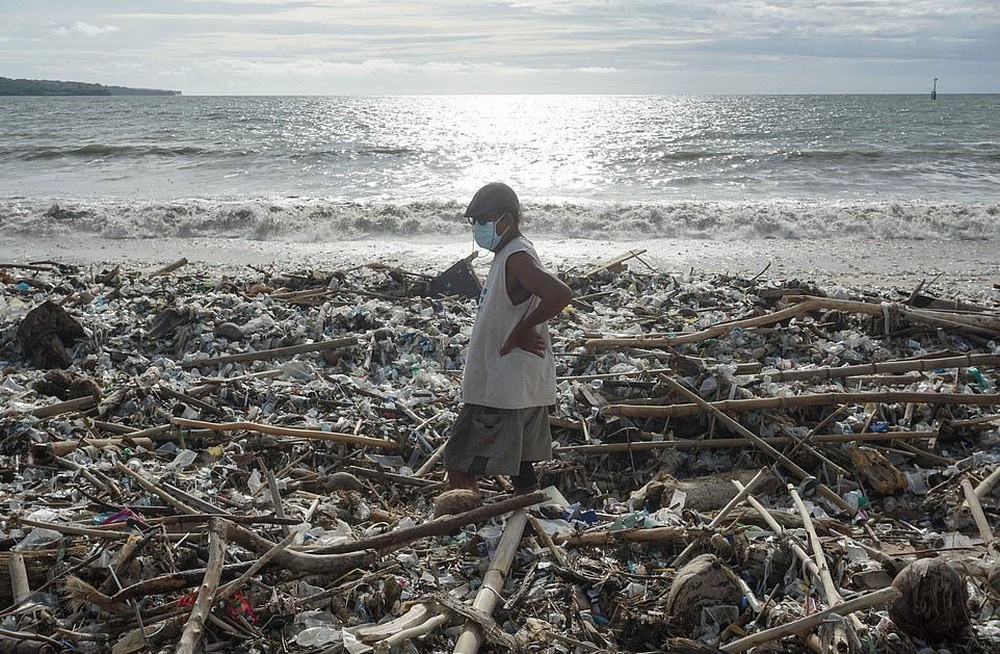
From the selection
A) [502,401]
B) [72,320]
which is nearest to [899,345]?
[502,401]

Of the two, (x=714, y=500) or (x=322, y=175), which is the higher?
(x=322, y=175)

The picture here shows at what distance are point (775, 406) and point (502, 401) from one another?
1.87m

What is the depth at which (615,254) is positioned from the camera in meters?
12.8

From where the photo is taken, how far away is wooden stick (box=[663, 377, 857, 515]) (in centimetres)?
423

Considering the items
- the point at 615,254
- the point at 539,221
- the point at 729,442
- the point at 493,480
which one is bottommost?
the point at 493,480

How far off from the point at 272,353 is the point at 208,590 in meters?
3.53

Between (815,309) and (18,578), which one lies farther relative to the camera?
(815,309)

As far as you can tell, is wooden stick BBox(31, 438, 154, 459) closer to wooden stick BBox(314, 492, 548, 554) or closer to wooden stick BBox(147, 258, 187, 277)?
wooden stick BBox(314, 492, 548, 554)

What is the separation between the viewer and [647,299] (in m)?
7.90

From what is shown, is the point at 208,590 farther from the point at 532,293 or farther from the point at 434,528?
the point at 532,293

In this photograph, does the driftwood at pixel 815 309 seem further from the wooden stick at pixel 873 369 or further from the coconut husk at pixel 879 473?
the coconut husk at pixel 879 473

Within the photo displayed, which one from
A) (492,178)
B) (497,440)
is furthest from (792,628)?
(492,178)

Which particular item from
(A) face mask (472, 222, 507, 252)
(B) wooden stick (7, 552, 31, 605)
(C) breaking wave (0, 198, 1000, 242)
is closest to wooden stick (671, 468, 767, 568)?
(A) face mask (472, 222, 507, 252)

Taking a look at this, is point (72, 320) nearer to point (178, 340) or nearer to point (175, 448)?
point (178, 340)
